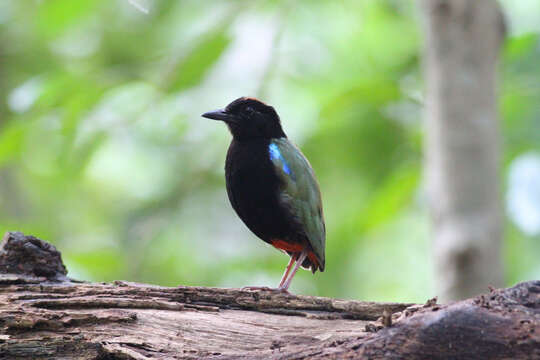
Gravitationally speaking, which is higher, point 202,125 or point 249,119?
point 202,125

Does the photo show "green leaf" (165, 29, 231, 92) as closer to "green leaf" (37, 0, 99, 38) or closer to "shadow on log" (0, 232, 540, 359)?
"green leaf" (37, 0, 99, 38)

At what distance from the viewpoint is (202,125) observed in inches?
335

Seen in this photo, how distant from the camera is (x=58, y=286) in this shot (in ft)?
13.7

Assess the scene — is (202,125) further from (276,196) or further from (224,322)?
(224,322)

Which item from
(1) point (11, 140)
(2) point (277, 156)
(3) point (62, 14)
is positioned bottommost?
(2) point (277, 156)

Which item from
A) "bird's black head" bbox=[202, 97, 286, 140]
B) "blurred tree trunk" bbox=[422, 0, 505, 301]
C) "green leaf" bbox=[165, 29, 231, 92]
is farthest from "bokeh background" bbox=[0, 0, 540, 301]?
"bird's black head" bbox=[202, 97, 286, 140]

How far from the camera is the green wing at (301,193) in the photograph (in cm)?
532

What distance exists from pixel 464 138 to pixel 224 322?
3.32 meters

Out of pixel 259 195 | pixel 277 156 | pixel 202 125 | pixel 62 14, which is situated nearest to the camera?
pixel 259 195

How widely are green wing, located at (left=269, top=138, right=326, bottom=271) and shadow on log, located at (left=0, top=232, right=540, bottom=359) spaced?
0.99m

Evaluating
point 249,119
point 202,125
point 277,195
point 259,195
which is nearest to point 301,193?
point 277,195

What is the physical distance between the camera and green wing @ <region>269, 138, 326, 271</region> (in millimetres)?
5324

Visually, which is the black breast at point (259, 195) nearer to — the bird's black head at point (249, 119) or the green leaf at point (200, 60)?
the bird's black head at point (249, 119)

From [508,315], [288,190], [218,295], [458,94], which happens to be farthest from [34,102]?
[508,315]
